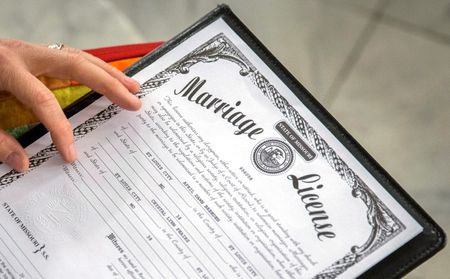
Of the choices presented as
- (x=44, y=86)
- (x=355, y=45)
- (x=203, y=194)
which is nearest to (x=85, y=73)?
(x=44, y=86)

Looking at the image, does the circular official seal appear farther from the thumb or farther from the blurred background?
the blurred background

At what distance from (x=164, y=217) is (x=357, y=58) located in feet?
1.72

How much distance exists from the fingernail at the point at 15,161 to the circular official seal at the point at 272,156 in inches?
7.5

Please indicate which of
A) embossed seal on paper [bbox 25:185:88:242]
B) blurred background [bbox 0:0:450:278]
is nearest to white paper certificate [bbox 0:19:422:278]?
embossed seal on paper [bbox 25:185:88:242]

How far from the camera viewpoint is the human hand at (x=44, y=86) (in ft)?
1.77

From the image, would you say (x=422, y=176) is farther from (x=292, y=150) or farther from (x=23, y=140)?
(x=23, y=140)

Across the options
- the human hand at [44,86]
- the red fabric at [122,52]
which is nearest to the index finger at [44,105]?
the human hand at [44,86]

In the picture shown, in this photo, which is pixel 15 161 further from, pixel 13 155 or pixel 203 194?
pixel 203 194

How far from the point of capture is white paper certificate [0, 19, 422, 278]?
49cm

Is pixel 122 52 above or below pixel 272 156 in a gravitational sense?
above

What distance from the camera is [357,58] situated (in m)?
0.94

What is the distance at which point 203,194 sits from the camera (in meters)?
0.52

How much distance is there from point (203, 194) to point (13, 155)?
16 cm

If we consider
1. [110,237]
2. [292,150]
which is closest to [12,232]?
[110,237]
